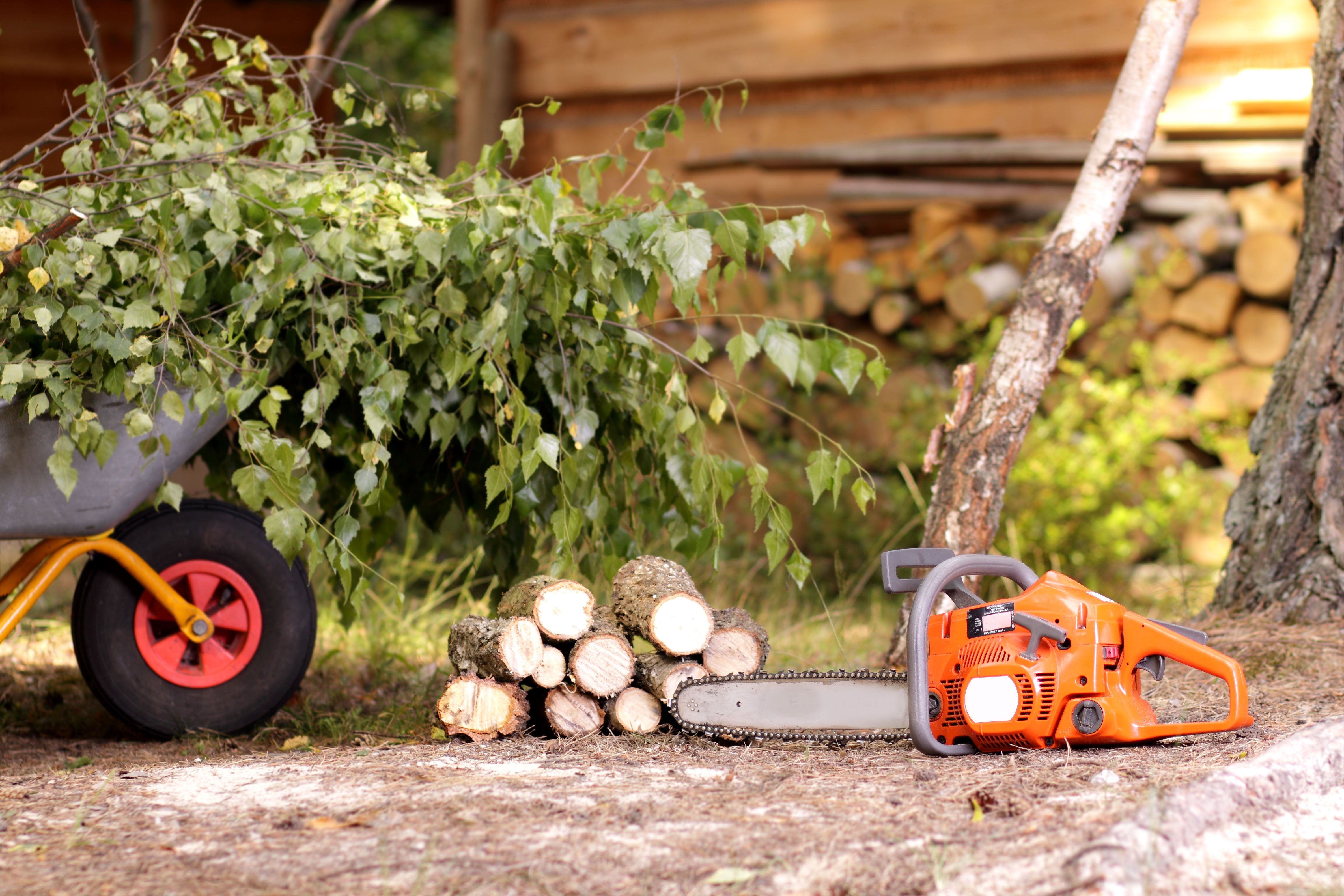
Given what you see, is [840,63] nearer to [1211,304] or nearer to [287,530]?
[1211,304]

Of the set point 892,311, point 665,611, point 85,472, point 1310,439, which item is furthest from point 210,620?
point 892,311

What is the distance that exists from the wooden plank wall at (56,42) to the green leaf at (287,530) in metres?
5.93

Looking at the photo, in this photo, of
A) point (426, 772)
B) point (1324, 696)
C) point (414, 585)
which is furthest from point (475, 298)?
point (414, 585)

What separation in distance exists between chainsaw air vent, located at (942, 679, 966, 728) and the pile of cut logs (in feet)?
1.54

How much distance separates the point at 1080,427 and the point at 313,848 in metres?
4.26

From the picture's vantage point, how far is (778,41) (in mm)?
5633

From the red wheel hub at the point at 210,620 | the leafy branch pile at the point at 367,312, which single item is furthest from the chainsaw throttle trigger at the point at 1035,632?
the red wheel hub at the point at 210,620

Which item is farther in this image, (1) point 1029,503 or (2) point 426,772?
(1) point 1029,503

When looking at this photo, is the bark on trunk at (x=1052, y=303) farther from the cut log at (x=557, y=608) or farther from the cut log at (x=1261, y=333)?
the cut log at (x=1261, y=333)

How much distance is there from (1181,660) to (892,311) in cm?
337

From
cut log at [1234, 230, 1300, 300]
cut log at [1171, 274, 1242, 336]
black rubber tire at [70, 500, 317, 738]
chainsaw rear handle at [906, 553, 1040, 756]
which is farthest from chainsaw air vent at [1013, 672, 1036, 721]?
cut log at [1171, 274, 1242, 336]

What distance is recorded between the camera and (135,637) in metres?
2.44

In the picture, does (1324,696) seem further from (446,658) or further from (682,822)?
(446,658)

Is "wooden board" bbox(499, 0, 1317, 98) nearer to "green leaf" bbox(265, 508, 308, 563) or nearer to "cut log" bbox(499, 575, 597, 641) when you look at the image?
"cut log" bbox(499, 575, 597, 641)
